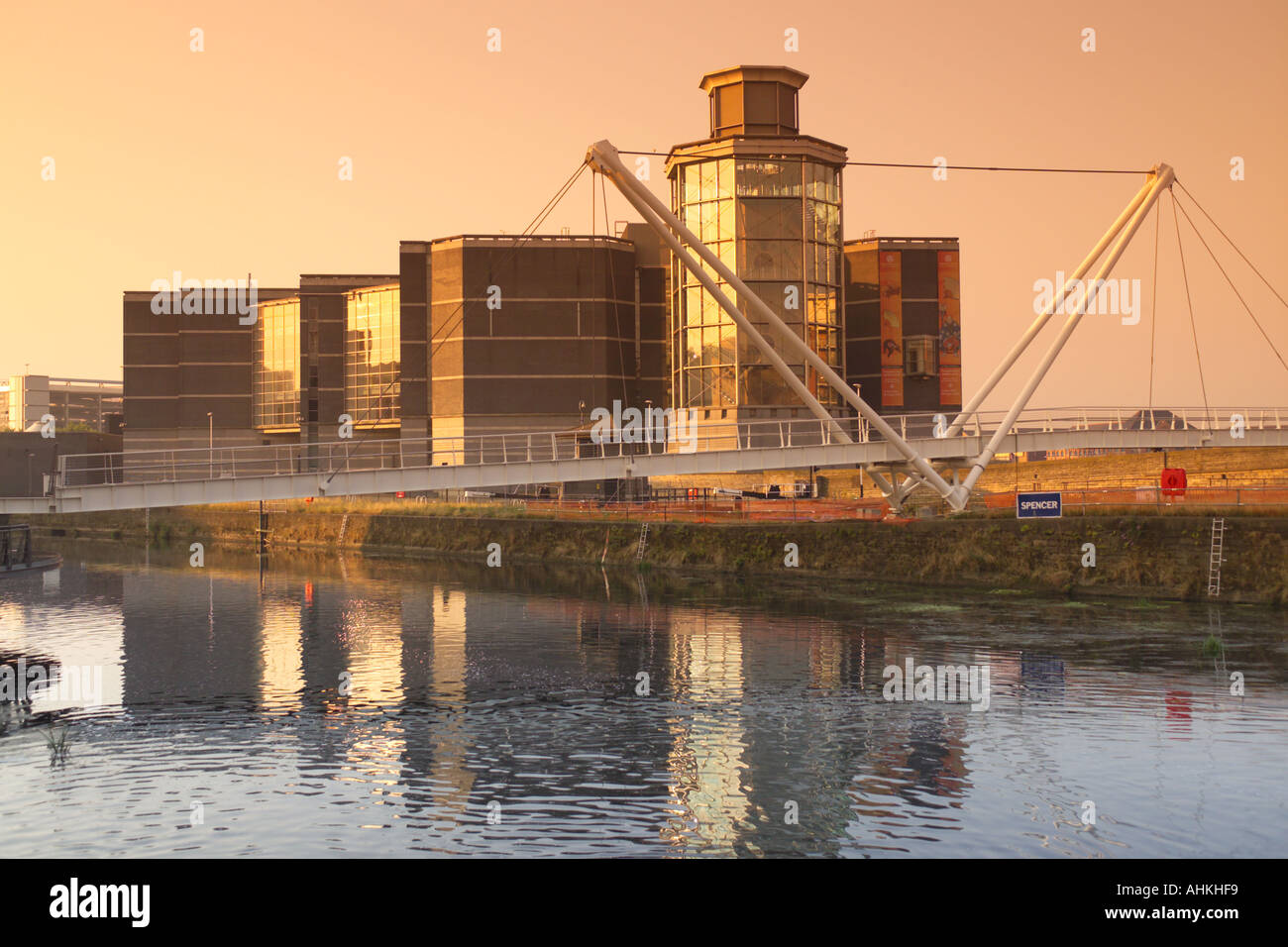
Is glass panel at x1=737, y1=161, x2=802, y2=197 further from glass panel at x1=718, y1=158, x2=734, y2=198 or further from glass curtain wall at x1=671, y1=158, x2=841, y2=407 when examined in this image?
glass panel at x1=718, y1=158, x2=734, y2=198

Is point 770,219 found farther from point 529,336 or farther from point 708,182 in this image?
point 529,336

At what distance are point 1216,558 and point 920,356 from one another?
47.7 metres

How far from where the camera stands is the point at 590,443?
35.9 meters

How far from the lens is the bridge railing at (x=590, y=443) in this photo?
46369 mm

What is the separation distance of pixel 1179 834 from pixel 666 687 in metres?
14.7

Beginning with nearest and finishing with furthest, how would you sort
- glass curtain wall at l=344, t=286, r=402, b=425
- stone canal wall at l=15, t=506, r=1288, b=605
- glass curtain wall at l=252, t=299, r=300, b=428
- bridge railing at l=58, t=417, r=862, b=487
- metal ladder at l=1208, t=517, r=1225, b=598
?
metal ladder at l=1208, t=517, r=1225, b=598
stone canal wall at l=15, t=506, r=1288, b=605
bridge railing at l=58, t=417, r=862, b=487
glass curtain wall at l=344, t=286, r=402, b=425
glass curtain wall at l=252, t=299, r=300, b=428

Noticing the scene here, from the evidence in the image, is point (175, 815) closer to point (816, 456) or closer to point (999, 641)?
point (999, 641)

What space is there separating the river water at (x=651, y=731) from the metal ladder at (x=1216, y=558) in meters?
1.58

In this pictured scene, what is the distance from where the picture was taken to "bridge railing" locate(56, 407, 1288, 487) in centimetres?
4637

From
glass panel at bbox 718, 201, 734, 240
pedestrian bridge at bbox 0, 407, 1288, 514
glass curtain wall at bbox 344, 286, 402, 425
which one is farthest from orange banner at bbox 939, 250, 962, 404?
glass curtain wall at bbox 344, 286, 402, 425

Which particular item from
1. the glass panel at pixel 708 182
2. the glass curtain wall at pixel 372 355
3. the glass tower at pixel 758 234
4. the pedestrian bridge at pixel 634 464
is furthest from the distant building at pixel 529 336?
the pedestrian bridge at pixel 634 464

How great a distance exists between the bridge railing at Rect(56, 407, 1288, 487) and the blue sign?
2909mm

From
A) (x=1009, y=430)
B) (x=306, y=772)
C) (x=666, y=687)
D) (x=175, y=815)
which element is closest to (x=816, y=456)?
(x=1009, y=430)
